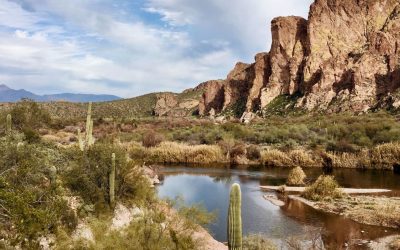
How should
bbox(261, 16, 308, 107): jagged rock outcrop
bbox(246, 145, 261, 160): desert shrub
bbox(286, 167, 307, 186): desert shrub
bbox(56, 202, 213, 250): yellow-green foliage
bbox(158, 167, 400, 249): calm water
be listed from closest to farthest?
bbox(56, 202, 213, 250): yellow-green foliage
bbox(158, 167, 400, 249): calm water
bbox(286, 167, 307, 186): desert shrub
bbox(246, 145, 261, 160): desert shrub
bbox(261, 16, 308, 107): jagged rock outcrop

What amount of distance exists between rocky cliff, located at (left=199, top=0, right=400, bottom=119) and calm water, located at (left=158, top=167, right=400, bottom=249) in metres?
46.4

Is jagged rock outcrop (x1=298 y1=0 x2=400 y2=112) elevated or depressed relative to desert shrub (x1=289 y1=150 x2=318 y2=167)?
elevated

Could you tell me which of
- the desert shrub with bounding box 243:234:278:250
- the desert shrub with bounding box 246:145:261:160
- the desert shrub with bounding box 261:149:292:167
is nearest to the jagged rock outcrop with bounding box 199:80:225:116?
the desert shrub with bounding box 246:145:261:160

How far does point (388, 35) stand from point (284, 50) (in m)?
26.0

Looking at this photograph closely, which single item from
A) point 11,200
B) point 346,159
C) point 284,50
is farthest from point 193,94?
point 11,200

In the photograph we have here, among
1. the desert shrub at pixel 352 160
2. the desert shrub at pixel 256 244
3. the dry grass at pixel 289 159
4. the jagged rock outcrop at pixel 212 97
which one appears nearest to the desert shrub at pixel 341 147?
the desert shrub at pixel 352 160

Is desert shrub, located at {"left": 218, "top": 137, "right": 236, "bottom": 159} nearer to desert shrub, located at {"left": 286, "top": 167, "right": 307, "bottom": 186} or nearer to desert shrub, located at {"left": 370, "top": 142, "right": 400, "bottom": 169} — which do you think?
desert shrub, located at {"left": 370, "top": 142, "right": 400, "bottom": 169}

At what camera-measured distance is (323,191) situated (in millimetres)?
29328

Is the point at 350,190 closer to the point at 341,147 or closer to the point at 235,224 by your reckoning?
the point at 341,147

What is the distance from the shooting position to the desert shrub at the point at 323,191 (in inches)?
1145

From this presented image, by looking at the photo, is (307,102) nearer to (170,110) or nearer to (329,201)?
(170,110)

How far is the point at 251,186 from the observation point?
34.4 meters

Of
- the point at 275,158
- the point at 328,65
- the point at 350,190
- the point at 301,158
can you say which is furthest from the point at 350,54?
the point at 350,190

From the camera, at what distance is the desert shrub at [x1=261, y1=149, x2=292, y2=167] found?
1834 inches
